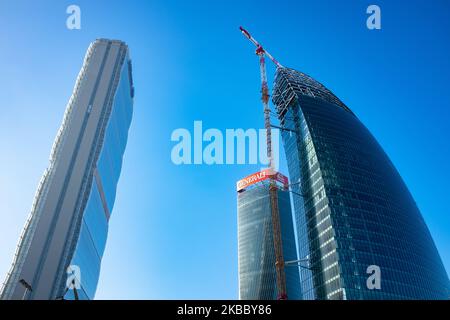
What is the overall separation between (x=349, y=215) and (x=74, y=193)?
111442 millimetres

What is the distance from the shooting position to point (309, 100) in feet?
629

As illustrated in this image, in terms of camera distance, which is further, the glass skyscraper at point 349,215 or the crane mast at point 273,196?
the glass skyscraper at point 349,215

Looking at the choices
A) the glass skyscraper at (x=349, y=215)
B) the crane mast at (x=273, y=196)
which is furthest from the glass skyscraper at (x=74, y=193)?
the glass skyscraper at (x=349, y=215)

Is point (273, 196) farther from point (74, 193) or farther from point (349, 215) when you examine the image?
point (74, 193)

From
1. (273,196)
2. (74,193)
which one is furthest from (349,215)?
(74,193)

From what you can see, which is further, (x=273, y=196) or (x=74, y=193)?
(x=74, y=193)

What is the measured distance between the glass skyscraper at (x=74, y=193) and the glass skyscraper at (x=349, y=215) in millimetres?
92181

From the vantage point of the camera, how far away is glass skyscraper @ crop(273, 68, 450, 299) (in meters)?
140

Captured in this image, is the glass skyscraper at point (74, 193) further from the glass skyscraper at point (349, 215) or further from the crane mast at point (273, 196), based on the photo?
the glass skyscraper at point (349, 215)

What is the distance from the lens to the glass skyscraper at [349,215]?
140 meters

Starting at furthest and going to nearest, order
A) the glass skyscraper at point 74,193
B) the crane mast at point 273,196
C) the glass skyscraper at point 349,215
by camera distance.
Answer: the glass skyscraper at point 349,215 → the glass skyscraper at point 74,193 → the crane mast at point 273,196

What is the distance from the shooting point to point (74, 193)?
491 feet
